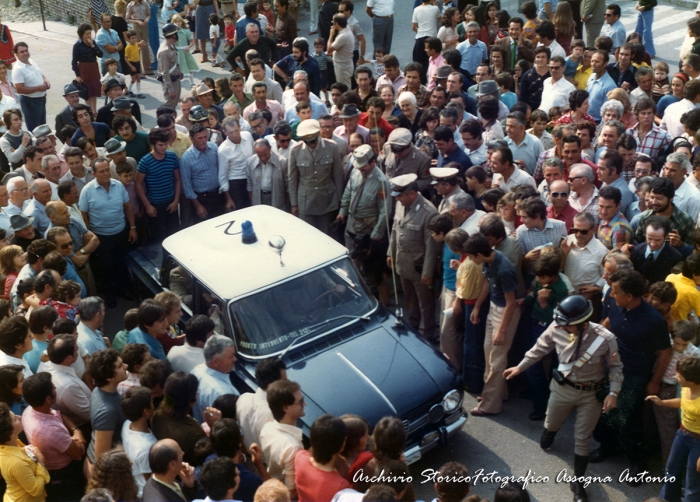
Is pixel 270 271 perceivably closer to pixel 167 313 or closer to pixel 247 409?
pixel 167 313

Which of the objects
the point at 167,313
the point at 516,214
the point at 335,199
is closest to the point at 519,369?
the point at 516,214

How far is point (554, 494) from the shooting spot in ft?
21.7

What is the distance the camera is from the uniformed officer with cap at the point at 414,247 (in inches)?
325

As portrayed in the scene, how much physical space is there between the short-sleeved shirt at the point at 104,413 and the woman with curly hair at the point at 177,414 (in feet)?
1.09

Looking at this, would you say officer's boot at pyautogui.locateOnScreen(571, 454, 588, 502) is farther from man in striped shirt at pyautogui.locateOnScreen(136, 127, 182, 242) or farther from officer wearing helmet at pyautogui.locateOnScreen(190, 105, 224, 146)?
officer wearing helmet at pyautogui.locateOnScreen(190, 105, 224, 146)

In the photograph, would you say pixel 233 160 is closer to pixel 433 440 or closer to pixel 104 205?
pixel 104 205

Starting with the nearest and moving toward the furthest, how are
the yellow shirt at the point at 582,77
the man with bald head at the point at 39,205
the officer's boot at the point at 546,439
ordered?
the officer's boot at the point at 546,439 < the man with bald head at the point at 39,205 < the yellow shirt at the point at 582,77

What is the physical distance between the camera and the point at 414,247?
8445 millimetres

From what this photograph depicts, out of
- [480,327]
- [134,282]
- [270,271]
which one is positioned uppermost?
[270,271]

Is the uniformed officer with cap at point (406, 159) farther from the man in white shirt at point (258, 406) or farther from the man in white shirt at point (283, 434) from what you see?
the man in white shirt at point (283, 434)

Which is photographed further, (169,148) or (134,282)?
(169,148)

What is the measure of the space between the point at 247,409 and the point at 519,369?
90.4 inches

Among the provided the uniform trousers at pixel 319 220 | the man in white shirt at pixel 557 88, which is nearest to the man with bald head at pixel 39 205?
the uniform trousers at pixel 319 220

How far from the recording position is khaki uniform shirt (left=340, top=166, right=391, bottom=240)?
29.6 feet
